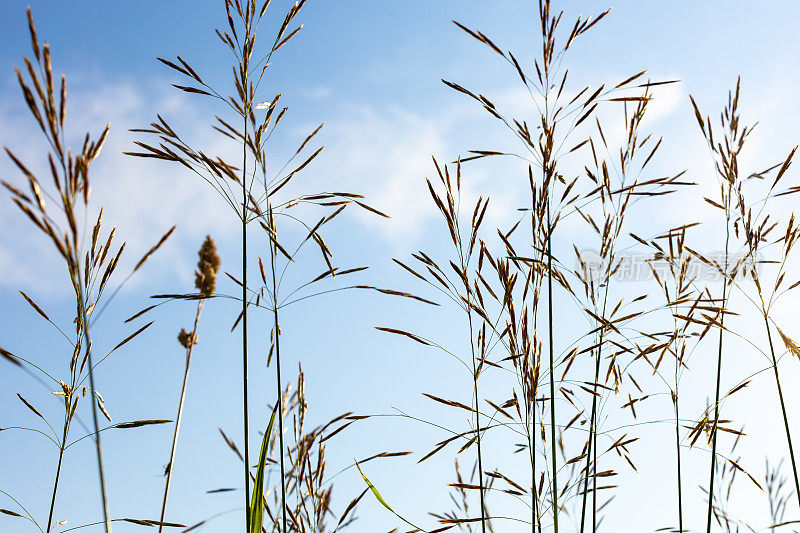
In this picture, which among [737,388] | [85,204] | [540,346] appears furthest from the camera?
[737,388]

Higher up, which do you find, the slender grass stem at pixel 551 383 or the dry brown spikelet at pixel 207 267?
the dry brown spikelet at pixel 207 267

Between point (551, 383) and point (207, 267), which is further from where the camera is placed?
point (207, 267)

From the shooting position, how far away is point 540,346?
161cm

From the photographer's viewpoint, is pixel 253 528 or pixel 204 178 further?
pixel 204 178

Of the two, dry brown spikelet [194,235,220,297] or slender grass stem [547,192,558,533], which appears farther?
dry brown spikelet [194,235,220,297]

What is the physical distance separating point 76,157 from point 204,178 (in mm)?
532

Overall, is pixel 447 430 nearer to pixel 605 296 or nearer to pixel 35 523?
pixel 605 296

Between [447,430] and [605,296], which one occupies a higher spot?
[605,296]

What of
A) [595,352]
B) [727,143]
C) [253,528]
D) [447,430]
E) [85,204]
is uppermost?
[727,143]

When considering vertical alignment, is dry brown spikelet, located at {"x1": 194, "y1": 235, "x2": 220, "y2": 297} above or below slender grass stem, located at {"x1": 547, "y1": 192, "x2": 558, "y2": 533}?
above

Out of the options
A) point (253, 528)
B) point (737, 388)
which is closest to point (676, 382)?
point (737, 388)

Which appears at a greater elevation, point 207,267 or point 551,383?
point 207,267

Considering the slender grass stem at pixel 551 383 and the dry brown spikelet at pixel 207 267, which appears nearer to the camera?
the slender grass stem at pixel 551 383

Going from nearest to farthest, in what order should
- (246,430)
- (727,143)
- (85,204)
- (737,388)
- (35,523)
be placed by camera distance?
(85,204) < (246,430) < (35,523) < (737,388) < (727,143)
